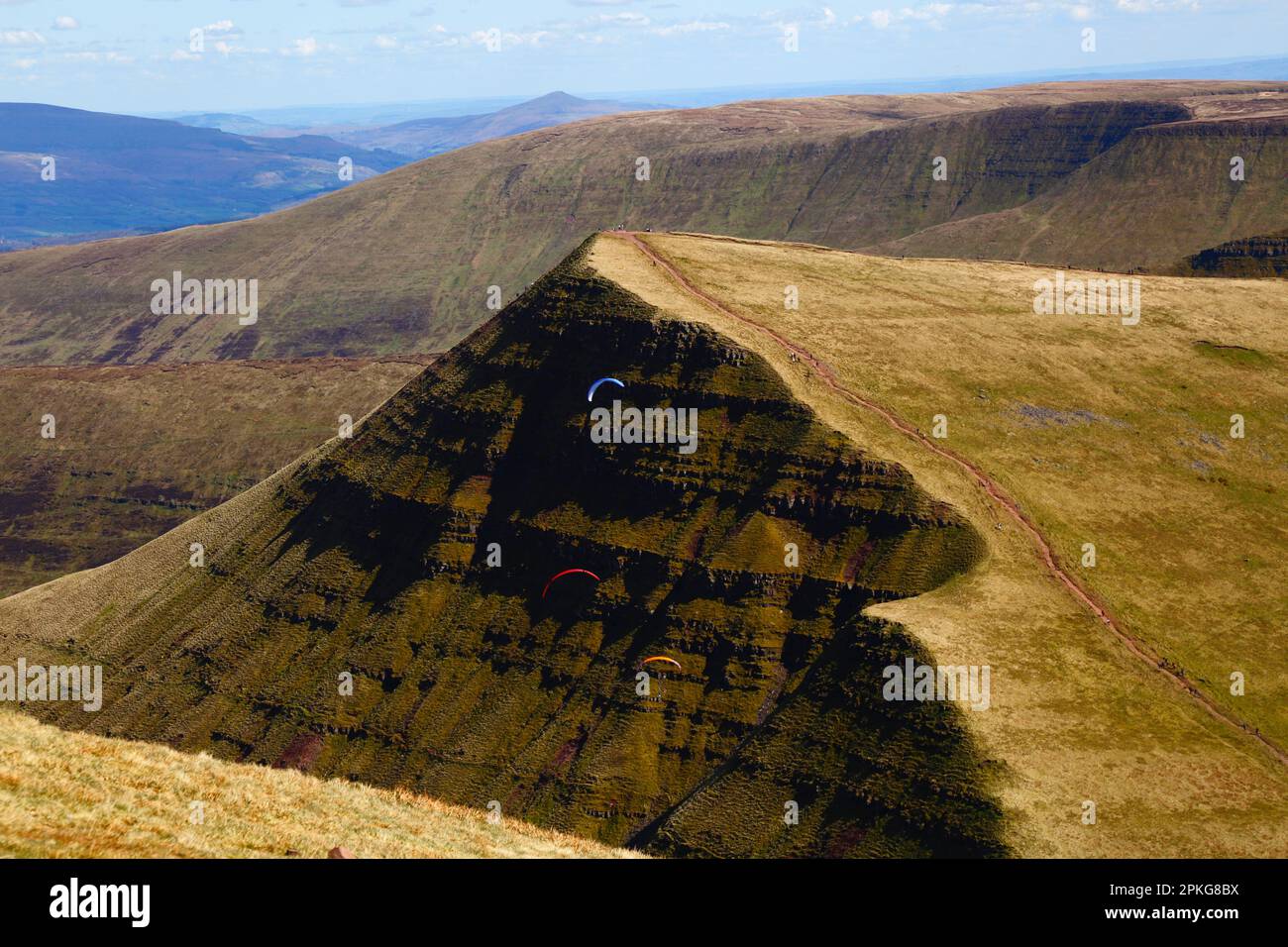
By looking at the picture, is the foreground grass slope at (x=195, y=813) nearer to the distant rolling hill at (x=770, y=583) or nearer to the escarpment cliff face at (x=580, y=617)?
the escarpment cliff face at (x=580, y=617)

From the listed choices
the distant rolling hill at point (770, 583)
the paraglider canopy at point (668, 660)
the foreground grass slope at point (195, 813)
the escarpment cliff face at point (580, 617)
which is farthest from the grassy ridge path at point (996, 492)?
the foreground grass slope at point (195, 813)

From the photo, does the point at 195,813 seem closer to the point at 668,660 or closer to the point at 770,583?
the point at 668,660

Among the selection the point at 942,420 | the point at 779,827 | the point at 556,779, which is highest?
the point at 942,420

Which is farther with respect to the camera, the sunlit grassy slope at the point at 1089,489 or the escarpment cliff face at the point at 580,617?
the escarpment cliff face at the point at 580,617

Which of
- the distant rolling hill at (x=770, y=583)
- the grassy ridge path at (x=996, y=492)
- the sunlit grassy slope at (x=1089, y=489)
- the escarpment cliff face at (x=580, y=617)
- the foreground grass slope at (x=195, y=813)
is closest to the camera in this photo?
the foreground grass slope at (x=195, y=813)

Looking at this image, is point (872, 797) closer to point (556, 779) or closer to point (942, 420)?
point (556, 779)

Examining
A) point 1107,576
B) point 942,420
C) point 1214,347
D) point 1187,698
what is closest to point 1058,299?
point 1214,347
